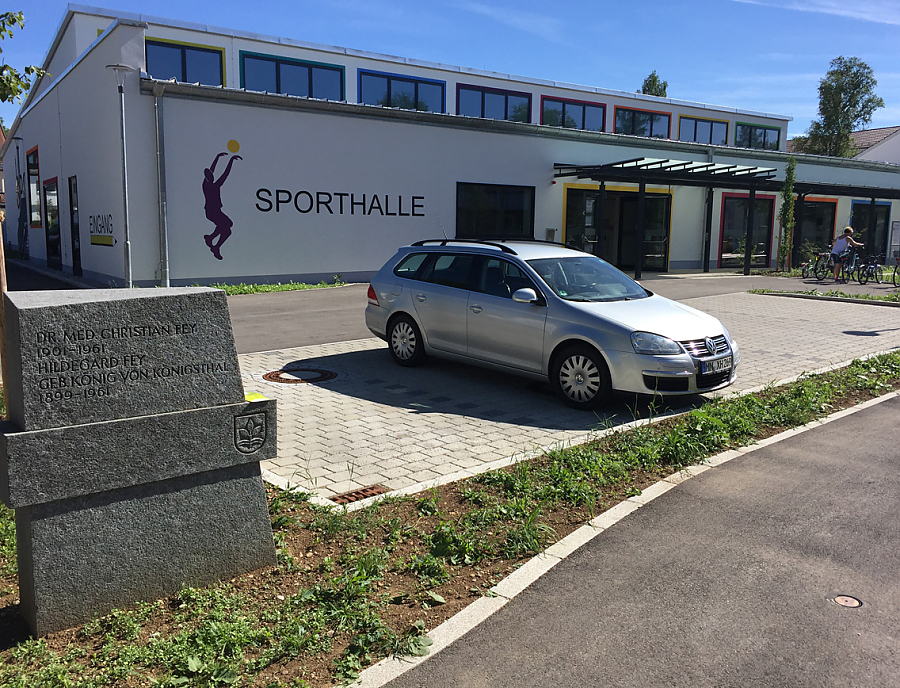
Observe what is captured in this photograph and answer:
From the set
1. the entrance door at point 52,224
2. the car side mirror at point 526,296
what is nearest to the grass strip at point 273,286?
the entrance door at point 52,224

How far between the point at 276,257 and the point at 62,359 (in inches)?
689

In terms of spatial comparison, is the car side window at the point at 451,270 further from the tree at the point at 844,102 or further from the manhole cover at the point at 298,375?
the tree at the point at 844,102

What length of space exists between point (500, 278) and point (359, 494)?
4.16 metres

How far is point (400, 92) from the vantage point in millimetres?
32344

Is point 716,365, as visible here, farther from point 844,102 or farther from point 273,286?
point 844,102

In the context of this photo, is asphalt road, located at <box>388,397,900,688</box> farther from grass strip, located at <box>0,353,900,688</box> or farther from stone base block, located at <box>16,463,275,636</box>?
Result: stone base block, located at <box>16,463,275,636</box>

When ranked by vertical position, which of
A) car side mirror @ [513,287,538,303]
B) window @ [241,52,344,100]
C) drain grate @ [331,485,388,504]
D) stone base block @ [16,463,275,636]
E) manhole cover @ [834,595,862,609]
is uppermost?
window @ [241,52,344,100]

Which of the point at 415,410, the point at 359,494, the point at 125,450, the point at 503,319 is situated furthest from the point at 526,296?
the point at 125,450

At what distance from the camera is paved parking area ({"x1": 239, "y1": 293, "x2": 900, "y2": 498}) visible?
6.15m

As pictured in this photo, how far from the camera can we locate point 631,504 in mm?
5309

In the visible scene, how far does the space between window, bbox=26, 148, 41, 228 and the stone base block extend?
30.6 meters

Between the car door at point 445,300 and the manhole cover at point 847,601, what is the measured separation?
5.69m

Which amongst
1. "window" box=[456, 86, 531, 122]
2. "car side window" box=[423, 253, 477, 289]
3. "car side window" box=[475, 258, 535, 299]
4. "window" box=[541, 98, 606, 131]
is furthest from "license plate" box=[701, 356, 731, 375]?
"window" box=[541, 98, 606, 131]

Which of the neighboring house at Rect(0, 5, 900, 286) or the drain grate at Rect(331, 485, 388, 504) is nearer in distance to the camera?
the drain grate at Rect(331, 485, 388, 504)
